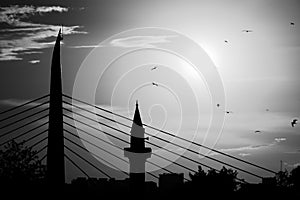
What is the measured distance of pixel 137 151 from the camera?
74438 millimetres

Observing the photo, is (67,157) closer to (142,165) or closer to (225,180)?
(142,165)

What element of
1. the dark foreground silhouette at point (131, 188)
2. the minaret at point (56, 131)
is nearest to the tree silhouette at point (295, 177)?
the dark foreground silhouette at point (131, 188)

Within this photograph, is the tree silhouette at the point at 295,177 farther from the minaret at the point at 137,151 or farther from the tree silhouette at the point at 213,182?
the minaret at the point at 137,151

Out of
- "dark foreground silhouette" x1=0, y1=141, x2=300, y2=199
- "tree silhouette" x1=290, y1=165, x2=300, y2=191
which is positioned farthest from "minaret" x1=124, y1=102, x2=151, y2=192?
"tree silhouette" x1=290, y1=165, x2=300, y2=191

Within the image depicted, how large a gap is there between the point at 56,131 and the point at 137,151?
3857 centimetres

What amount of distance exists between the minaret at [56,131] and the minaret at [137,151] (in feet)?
122

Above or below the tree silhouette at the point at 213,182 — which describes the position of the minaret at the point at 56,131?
above

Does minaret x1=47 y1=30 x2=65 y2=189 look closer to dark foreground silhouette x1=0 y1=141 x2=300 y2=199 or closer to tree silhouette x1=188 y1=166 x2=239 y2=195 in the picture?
dark foreground silhouette x1=0 y1=141 x2=300 y2=199

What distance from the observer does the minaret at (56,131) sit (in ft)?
118

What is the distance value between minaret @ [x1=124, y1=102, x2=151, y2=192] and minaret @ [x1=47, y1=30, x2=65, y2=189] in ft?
122

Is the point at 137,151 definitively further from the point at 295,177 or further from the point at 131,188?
the point at 295,177

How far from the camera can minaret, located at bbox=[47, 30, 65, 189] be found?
36031mm

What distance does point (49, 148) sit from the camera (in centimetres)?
3619

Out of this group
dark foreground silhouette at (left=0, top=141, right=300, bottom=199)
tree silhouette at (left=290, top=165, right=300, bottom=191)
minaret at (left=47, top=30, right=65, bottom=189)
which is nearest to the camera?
minaret at (left=47, top=30, right=65, bottom=189)
